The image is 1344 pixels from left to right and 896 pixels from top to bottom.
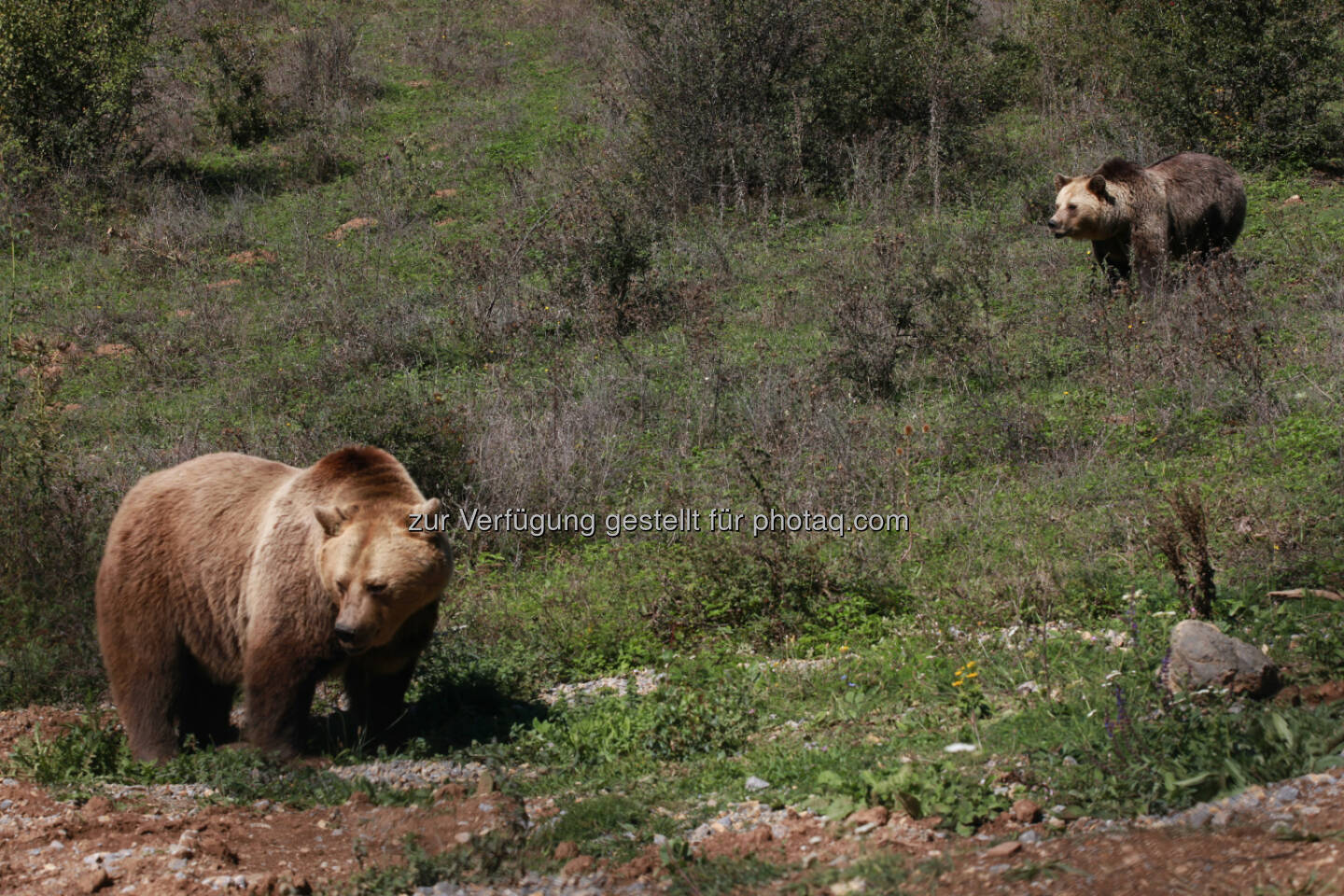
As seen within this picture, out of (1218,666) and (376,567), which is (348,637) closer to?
(376,567)

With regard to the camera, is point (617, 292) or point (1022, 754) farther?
point (617, 292)

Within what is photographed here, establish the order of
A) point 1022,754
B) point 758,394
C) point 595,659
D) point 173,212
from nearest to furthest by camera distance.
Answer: point 1022,754
point 595,659
point 758,394
point 173,212

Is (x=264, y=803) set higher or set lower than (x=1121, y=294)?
lower

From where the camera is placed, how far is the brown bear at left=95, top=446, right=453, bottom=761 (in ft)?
17.6

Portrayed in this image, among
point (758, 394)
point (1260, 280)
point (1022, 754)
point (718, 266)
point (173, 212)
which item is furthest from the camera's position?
point (173, 212)

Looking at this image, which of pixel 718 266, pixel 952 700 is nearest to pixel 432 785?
pixel 952 700

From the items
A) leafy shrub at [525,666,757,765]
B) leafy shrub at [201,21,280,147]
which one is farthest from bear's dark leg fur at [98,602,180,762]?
leafy shrub at [201,21,280,147]

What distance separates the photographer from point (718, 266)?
45.8 ft

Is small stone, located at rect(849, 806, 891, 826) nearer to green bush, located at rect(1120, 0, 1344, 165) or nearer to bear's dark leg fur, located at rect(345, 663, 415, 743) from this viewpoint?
bear's dark leg fur, located at rect(345, 663, 415, 743)

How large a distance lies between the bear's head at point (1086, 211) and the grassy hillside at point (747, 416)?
588 millimetres

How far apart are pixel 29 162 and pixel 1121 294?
15.4 m

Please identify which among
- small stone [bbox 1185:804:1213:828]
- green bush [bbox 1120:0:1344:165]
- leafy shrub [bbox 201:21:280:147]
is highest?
leafy shrub [bbox 201:21:280:147]

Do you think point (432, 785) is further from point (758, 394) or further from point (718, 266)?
point (718, 266)

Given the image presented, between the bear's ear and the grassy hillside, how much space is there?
1302mm
